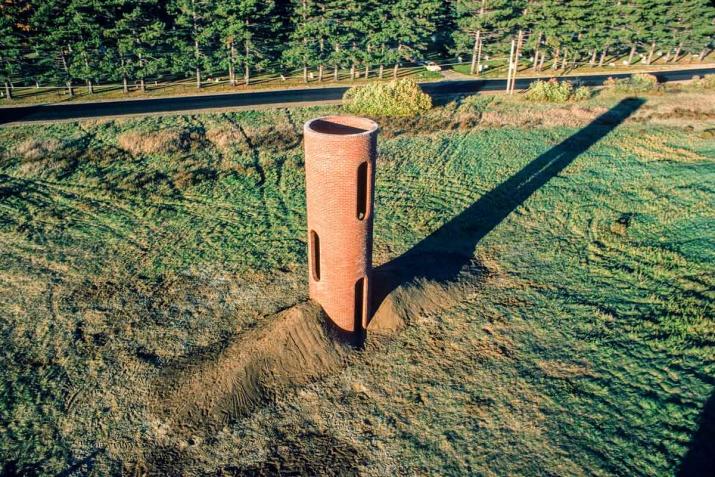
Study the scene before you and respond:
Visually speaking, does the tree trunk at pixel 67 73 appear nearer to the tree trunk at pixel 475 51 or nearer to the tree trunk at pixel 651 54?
the tree trunk at pixel 475 51

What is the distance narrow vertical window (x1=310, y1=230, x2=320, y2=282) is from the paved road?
22.5 metres

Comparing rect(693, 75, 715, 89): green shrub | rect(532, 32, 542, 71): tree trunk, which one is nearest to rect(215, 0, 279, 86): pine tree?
rect(532, 32, 542, 71): tree trunk

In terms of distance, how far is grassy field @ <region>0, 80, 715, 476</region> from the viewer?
1115 cm

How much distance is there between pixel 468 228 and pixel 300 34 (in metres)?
26.5

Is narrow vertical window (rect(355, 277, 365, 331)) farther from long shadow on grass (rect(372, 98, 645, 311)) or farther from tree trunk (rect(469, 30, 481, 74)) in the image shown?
tree trunk (rect(469, 30, 481, 74))

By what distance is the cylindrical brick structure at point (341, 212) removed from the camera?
39.6 feet

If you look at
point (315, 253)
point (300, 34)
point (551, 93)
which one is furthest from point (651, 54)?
point (315, 253)

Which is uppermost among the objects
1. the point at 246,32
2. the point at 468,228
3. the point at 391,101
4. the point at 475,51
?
the point at 246,32

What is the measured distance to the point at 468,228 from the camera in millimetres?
20250

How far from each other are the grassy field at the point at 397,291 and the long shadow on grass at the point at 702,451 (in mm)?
61

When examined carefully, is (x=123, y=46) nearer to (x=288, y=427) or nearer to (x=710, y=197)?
(x=288, y=427)

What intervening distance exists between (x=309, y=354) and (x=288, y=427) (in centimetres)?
216

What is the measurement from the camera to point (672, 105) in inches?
1407

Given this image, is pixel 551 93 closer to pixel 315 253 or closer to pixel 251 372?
pixel 315 253
